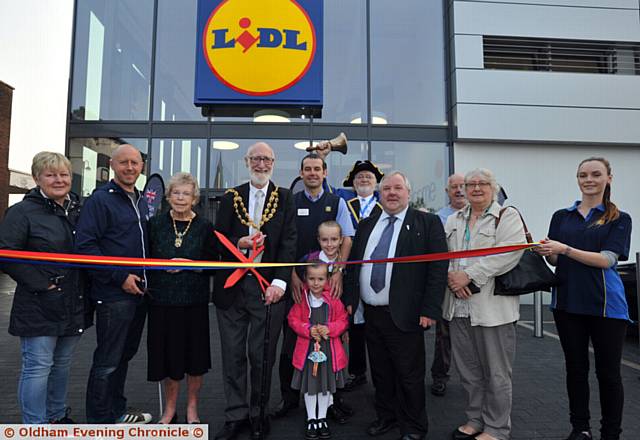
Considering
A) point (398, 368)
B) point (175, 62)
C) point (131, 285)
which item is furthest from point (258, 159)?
point (175, 62)

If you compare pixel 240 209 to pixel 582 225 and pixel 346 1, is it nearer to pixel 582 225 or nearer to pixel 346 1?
pixel 582 225

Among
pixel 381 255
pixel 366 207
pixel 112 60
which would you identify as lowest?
pixel 381 255

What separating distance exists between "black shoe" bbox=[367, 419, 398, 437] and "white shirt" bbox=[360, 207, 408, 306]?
0.94 metres

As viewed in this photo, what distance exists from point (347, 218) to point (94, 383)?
2386 millimetres

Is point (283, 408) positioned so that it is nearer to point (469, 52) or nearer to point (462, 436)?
point (462, 436)

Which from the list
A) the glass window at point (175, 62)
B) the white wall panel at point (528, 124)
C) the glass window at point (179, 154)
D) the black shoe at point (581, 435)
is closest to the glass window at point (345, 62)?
the white wall panel at point (528, 124)

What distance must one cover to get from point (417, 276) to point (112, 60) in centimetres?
959

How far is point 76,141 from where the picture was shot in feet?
29.8

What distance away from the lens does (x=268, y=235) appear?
3.15 m

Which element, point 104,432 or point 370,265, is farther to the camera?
point 370,265

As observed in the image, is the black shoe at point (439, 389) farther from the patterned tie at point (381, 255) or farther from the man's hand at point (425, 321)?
the patterned tie at point (381, 255)

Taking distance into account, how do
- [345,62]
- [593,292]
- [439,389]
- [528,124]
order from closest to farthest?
[593,292] < [439,389] < [528,124] < [345,62]

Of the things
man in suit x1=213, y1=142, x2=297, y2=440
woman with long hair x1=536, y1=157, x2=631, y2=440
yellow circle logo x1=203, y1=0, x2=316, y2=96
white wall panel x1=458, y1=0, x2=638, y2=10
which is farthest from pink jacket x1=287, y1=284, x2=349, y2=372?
white wall panel x1=458, y1=0, x2=638, y2=10

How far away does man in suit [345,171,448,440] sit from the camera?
9.52ft
